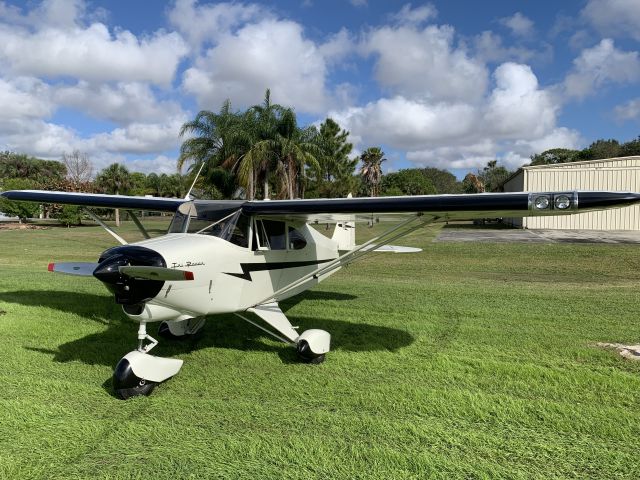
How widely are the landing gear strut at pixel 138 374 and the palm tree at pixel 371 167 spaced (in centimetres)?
5728

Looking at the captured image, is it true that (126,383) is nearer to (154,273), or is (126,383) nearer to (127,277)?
(127,277)

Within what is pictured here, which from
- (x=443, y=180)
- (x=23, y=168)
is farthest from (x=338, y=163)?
(x=443, y=180)

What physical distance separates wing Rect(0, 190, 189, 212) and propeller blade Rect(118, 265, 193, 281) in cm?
265

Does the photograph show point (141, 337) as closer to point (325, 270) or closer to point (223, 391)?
point (223, 391)

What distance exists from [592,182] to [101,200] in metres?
32.9

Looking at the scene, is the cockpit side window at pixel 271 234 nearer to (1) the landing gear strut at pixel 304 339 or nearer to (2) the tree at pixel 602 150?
(1) the landing gear strut at pixel 304 339

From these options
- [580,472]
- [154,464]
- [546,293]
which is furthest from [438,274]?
[154,464]

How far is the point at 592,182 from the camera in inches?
1203

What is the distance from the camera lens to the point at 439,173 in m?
124

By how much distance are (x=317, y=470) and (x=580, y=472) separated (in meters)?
1.86

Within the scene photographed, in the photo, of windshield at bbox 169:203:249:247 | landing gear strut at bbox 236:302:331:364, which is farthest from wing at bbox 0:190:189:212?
landing gear strut at bbox 236:302:331:364

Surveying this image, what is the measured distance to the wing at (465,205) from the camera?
402 centimetres

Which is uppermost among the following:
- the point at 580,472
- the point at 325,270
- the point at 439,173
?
the point at 439,173

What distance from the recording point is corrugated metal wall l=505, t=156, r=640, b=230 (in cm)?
2989
